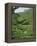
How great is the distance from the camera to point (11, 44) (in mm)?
1873

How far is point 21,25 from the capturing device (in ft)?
6.15

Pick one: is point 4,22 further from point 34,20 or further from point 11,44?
point 34,20

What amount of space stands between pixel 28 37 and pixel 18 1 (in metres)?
0.60

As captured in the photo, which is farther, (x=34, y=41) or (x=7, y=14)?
(x=34, y=41)

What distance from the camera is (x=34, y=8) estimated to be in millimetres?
1943

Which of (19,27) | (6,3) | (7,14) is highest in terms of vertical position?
(6,3)

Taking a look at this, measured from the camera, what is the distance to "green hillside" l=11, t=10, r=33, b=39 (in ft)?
6.03

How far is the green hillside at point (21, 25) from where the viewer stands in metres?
1.84


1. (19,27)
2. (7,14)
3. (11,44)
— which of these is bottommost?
(11,44)

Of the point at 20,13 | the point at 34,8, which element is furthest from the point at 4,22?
the point at 34,8

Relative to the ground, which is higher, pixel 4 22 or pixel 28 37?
pixel 4 22

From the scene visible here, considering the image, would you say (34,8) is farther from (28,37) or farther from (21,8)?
(28,37)
